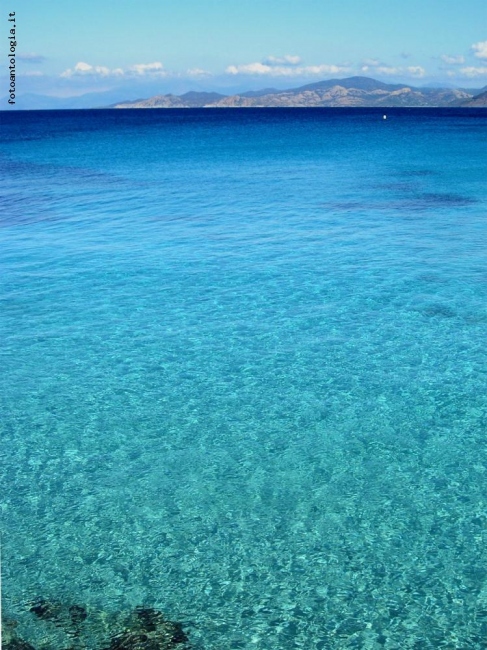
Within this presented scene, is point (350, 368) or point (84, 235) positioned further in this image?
point (84, 235)

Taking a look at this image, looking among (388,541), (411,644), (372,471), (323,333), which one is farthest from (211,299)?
(411,644)

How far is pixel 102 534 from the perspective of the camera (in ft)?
31.6

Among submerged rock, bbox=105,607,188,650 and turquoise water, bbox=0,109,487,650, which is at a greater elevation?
turquoise water, bbox=0,109,487,650

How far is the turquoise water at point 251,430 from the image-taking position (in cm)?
850

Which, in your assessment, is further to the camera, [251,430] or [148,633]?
[251,430]

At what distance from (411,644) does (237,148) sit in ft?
205

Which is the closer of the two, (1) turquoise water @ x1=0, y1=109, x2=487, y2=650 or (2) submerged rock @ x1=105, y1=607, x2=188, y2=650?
(2) submerged rock @ x1=105, y1=607, x2=188, y2=650

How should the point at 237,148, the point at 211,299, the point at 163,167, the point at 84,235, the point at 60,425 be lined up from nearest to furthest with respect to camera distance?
1. the point at 60,425
2. the point at 211,299
3. the point at 84,235
4. the point at 163,167
5. the point at 237,148

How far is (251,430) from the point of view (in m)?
12.4

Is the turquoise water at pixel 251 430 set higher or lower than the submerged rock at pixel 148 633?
higher

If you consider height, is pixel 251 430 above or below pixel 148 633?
above

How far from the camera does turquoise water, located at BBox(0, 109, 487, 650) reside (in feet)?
27.9

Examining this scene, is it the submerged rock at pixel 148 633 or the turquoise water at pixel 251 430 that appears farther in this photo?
the turquoise water at pixel 251 430

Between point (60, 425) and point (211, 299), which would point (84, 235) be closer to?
point (211, 299)
